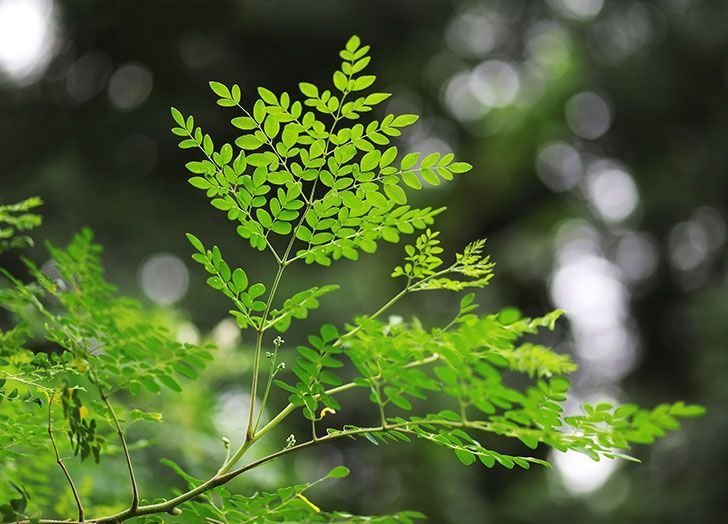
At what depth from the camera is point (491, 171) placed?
6.84m

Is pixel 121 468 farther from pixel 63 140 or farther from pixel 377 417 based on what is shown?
pixel 63 140

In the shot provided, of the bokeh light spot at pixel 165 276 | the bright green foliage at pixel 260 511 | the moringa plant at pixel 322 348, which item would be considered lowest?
the bright green foliage at pixel 260 511

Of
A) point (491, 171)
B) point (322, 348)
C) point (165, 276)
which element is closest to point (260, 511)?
point (322, 348)

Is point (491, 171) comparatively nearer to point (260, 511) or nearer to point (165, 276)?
point (165, 276)

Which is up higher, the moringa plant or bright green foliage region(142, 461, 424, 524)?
the moringa plant

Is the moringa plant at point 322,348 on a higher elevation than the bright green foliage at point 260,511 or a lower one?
higher

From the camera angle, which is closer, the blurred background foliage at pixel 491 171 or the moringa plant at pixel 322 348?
the moringa plant at pixel 322 348

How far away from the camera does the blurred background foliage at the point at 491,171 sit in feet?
16.2

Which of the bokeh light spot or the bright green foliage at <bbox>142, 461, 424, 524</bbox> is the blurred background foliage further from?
the bright green foliage at <bbox>142, 461, 424, 524</bbox>

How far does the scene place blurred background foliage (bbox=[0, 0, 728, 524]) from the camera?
4.95 meters

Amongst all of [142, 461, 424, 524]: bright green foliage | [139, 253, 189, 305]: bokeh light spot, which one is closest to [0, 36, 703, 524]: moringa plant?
[142, 461, 424, 524]: bright green foliage

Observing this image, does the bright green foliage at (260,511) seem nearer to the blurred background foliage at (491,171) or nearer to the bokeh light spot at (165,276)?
the blurred background foliage at (491,171)

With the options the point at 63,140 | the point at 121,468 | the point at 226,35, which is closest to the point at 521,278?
the point at 226,35

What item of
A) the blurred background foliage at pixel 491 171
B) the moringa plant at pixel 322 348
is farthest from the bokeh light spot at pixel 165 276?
the moringa plant at pixel 322 348
